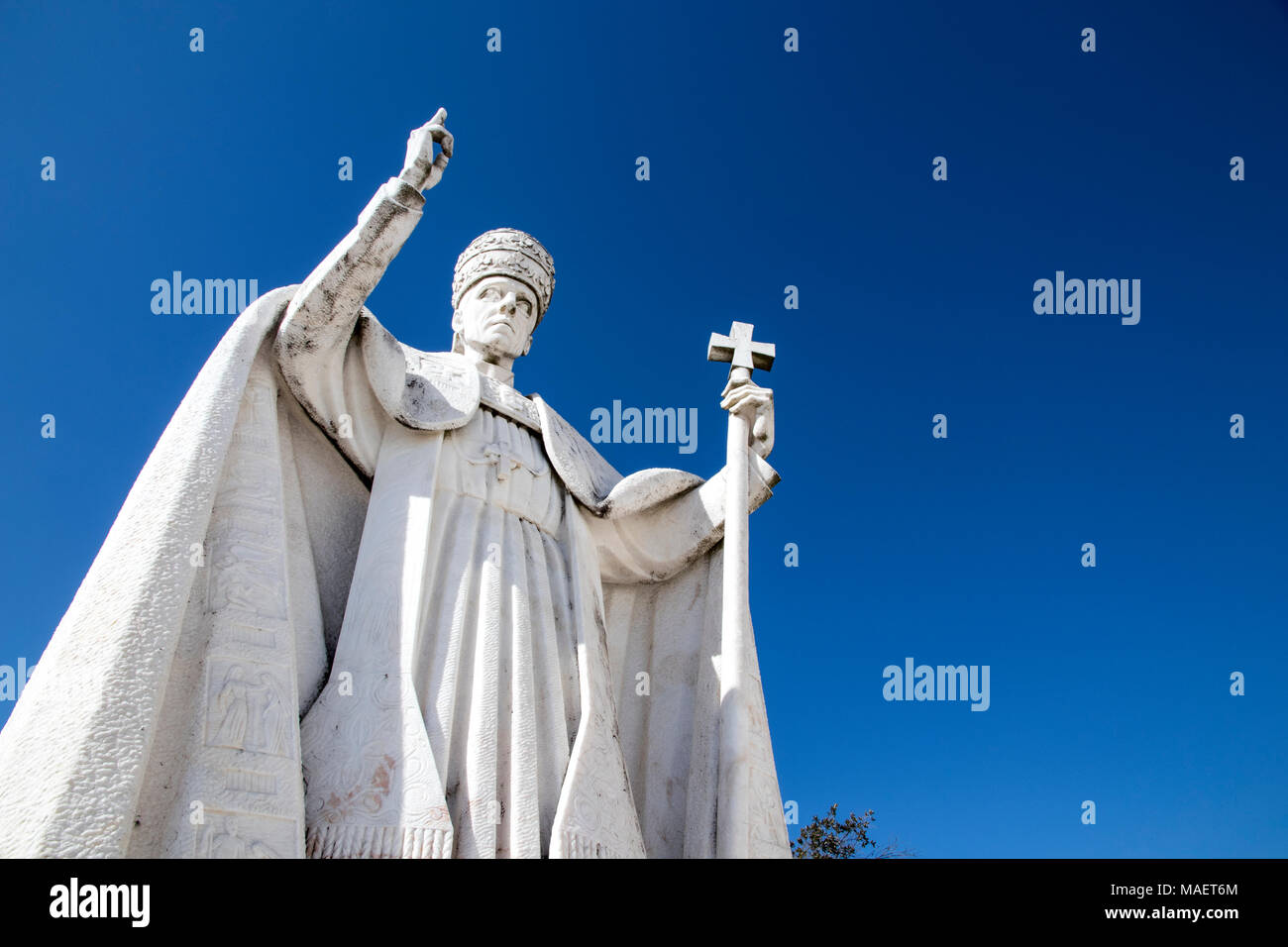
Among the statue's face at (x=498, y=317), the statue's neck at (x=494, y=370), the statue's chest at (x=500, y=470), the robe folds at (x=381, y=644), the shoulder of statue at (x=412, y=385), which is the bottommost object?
the robe folds at (x=381, y=644)

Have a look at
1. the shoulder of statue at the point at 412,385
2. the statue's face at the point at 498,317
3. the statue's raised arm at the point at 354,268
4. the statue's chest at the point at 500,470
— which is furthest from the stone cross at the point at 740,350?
the statue's raised arm at the point at 354,268

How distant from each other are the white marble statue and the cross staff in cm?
2

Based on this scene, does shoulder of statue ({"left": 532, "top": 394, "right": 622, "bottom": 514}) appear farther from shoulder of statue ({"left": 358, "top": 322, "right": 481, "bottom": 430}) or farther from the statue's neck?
shoulder of statue ({"left": 358, "top": 322, "right": 481, "bottom": 430})

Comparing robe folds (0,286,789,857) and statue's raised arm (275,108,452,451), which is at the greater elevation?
statue's raised arm (275,108,452,451)

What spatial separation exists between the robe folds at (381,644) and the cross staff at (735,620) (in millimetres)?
128

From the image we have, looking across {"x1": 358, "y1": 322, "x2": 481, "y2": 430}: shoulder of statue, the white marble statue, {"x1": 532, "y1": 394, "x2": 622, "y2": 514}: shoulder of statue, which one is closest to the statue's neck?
the white marble statue

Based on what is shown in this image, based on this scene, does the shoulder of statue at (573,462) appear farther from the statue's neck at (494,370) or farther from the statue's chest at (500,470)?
the statue's neck at (494,370)

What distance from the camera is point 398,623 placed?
5.17 m

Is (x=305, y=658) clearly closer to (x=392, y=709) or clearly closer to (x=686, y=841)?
(x=392, y=709)

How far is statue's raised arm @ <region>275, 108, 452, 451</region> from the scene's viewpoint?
214 inches

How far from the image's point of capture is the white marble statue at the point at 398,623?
13.6 feet

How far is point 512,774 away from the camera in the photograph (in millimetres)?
4980

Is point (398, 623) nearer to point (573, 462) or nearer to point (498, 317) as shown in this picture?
point (573, 462)
